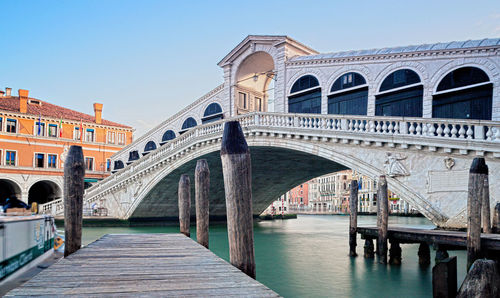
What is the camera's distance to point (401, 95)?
36.8 ft

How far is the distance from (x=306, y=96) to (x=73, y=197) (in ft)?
33.3

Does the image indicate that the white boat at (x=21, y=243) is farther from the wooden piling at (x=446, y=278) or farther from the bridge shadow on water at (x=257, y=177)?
the bridge shadow on water at (x=257, y=177)

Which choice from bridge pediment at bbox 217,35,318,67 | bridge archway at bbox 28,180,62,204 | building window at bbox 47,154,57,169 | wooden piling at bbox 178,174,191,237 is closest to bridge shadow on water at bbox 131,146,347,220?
bridge pediment at bbox 217,35,318,67

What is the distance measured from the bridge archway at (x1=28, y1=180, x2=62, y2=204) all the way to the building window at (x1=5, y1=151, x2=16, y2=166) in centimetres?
268

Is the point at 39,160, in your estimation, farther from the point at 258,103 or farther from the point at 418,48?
the point at 418,48

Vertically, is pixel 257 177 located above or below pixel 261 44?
below

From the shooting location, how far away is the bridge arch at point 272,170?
31.8ft

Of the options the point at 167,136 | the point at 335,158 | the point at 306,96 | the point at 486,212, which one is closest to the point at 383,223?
the point at 486,212

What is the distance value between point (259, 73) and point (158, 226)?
23.8ft

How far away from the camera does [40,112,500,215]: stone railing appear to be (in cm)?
802

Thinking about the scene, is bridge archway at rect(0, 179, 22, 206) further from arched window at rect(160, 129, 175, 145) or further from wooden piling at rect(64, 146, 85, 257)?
wooden piling at rect(64, 146, 85, 257)

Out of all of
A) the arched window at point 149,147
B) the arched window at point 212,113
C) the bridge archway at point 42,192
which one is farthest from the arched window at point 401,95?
the bridge archway at point 42,192

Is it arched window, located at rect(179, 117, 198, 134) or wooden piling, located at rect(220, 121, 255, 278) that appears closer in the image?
wooden piling, located at rect(220, 121, 255, 278)

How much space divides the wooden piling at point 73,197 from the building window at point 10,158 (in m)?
19.2
